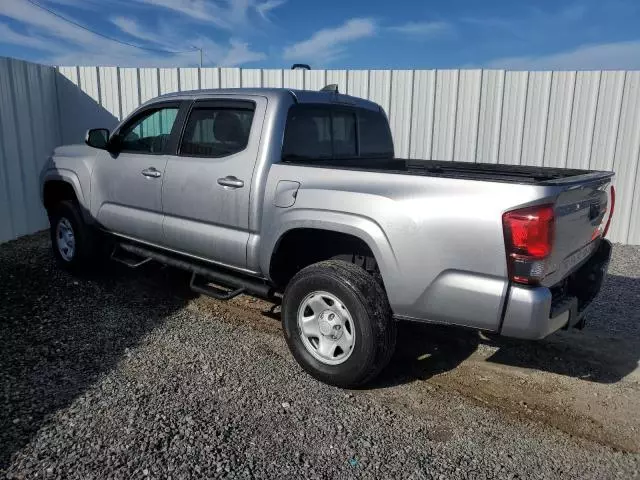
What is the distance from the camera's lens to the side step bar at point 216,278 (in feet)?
13.2

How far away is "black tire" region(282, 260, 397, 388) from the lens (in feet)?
10.6

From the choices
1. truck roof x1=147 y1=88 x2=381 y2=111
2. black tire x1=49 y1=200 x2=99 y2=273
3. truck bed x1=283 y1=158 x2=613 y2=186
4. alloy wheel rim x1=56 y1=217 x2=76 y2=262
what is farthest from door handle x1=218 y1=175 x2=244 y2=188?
alloy wheel rim x1=56 y1=217 x2=76 y2=262

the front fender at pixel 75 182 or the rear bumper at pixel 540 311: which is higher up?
the front fender at pixel 75 182

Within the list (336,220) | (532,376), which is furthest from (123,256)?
(532,376)

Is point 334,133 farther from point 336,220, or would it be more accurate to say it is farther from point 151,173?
point 151,173

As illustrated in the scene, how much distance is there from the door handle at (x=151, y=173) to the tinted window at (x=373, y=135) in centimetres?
180

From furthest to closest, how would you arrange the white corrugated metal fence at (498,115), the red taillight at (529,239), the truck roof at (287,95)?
1. the white corrugated metal fence at (498,115)
2. the truck roof at (287,95)
3. the red taillight at (529,239)

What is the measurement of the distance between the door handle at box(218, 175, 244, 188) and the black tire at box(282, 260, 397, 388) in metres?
0.83

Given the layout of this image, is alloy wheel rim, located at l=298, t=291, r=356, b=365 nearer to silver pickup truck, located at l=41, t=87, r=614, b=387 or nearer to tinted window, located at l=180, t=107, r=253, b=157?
silver pickup truck, located at l=41, t=87, r=614, b=387

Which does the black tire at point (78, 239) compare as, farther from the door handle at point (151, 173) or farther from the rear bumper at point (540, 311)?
the rear bumper at point (540, 311)

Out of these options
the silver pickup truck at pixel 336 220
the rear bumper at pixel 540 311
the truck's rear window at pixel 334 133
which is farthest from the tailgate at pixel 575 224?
the truck's rear window at pixel 334 133

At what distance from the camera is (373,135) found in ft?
15.9

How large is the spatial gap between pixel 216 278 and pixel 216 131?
120 centimetres

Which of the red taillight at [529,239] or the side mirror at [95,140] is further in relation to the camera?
the side mirror at [95,140]
